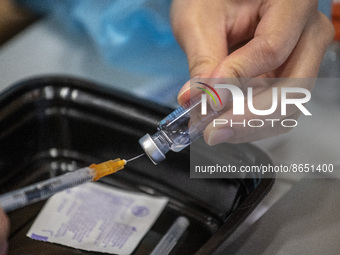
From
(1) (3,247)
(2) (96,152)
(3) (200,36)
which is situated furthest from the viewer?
(2) (96,152)

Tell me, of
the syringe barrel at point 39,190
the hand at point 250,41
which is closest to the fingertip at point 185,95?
the hand at point 250,41

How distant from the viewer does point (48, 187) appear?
1.64 feet

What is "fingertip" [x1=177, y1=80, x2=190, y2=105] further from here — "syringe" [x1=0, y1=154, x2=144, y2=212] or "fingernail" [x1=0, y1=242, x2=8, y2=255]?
"fingernail" [x1=0, y1=242, x2=8, y2=255]

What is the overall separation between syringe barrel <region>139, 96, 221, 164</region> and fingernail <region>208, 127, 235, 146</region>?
15 millimetres

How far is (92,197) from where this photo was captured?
2.11 feet

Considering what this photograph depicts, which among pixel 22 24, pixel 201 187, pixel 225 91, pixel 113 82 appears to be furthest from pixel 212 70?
pixel 22 24

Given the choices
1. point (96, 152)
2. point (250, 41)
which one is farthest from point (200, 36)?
point (96, 152)

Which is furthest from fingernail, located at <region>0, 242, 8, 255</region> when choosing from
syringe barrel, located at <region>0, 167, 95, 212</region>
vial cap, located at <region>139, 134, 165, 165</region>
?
vial cap, located at <region>139, 134, 165, 165</region>

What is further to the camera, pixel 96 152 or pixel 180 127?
pixel 96 152

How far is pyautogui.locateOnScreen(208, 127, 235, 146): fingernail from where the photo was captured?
0.55 meters

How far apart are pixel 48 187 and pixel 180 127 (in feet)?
0.50

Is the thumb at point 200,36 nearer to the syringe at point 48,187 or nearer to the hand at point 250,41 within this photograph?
the hand at point 250,41

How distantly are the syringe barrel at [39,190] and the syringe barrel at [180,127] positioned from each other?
2.7 inches

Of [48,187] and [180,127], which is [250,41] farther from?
[48,187]
